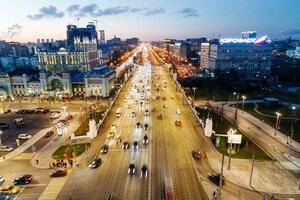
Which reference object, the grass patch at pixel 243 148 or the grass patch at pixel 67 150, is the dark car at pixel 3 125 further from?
the grass patch at pixel 243 148

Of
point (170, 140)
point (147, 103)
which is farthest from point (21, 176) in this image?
point (147, 103)

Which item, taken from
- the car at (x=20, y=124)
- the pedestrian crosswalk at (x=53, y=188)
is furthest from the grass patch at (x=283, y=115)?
the car at (x=20, y=124)

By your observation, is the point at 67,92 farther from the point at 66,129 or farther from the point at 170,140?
the point at 170,140

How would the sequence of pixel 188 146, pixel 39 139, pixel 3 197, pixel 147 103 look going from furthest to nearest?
pixel 147 103
pixel 39 139
pixel 188 146
pixel 3 197

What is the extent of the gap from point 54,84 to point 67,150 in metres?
70.5

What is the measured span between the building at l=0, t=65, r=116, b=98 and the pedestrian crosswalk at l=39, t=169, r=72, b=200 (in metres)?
72.7

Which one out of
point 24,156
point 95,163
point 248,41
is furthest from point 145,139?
point 248,41

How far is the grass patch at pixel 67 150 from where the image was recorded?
5592 centimetres

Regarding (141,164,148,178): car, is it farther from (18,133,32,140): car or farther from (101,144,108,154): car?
(18,133,32,140): car

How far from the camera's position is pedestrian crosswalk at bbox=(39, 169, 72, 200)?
41.3 m

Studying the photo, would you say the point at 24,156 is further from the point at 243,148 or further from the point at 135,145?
the point at 243,148

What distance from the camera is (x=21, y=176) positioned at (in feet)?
151

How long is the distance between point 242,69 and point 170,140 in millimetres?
135326

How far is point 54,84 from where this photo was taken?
4651 inches
